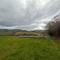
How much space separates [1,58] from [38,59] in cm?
219

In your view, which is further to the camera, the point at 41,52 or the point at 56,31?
the point at 56,31

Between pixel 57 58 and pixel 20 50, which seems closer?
pixel 57 58

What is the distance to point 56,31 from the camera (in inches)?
658

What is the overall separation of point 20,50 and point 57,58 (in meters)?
2.85

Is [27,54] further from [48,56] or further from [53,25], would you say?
[53,25]

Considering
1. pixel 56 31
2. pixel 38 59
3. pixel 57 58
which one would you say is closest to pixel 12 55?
pixel 38 59

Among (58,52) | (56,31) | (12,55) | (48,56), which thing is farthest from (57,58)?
(56,31)

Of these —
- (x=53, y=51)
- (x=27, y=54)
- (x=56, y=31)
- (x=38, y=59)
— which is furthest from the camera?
(x=56, y=31)

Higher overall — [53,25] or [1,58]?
[53,25]

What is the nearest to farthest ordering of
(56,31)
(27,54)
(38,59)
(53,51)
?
(38,59) → (27,54) → (53,51) → (56,31)

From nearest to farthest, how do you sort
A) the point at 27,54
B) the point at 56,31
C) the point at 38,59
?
the point at 38,59 < the point at 27,54 < the point at 56,31

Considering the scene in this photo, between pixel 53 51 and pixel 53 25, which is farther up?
pixel 53 25

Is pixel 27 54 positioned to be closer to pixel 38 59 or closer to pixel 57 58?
pixel 38 59

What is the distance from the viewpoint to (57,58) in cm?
1029
